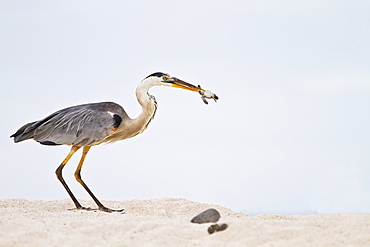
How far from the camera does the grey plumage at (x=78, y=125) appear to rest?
6059 mm

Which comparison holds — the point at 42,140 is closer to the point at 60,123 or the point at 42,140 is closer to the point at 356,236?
the point at 60,123

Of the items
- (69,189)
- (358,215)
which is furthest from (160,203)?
(358,215)

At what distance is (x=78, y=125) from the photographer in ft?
20.1

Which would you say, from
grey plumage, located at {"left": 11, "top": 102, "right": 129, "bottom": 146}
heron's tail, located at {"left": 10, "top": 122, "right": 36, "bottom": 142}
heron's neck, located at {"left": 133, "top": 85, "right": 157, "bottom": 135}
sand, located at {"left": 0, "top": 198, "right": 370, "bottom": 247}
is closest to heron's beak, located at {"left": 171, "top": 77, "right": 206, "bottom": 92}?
heron's neck, located at {"left": 133, "top": 85, "right": 157, "bottom": 135}

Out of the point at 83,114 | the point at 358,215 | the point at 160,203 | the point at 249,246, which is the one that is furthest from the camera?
the point at 160,203

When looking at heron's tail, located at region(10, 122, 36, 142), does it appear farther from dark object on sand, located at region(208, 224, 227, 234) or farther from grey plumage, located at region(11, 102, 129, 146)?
dark object on sand, located at region(208, 224, 227, 234)

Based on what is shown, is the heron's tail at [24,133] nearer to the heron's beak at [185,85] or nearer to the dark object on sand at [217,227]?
the heron's beak at [185,85]

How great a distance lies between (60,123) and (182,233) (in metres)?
2.92

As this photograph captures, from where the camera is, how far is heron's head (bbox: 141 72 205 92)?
6406 millimetres

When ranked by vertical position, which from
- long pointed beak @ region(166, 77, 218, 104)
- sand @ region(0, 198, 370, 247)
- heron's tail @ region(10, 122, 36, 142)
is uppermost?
long pointed beak @ region(166, 77, 218, 104)

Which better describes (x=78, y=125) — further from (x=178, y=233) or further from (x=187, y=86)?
(x=178, y=233)

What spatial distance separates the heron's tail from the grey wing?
0.28ft

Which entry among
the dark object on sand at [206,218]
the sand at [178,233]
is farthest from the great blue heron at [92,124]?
the dark object on sand at [206,218]

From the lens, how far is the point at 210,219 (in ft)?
14.6
